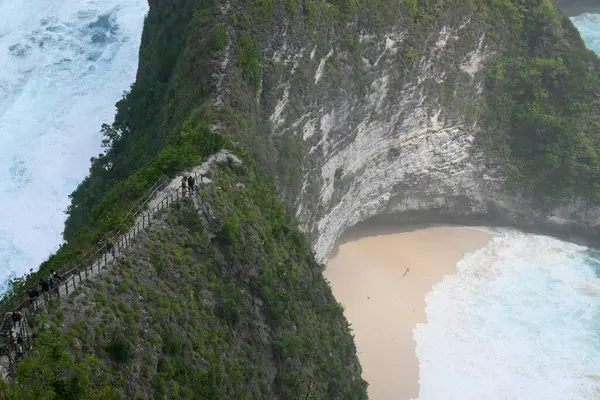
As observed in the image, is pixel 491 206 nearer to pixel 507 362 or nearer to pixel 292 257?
pixel 507 362

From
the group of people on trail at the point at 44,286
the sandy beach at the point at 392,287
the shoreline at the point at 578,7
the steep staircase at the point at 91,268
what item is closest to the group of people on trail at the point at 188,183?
the steep staircase at the point at 91,268

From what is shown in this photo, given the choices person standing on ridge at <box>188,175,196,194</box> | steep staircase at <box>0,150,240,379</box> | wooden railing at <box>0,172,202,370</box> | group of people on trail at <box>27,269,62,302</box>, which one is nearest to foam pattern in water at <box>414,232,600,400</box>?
steep staircase at <box>0,150,240,379</box>

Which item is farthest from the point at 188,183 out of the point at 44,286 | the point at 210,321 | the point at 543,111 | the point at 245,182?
the point at 543,111

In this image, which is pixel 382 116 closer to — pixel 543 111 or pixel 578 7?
pixel 543 111

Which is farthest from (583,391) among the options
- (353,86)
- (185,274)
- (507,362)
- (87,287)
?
(87,287)

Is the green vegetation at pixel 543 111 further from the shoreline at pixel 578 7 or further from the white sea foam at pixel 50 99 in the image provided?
the white sea foam at pixel 50 99
